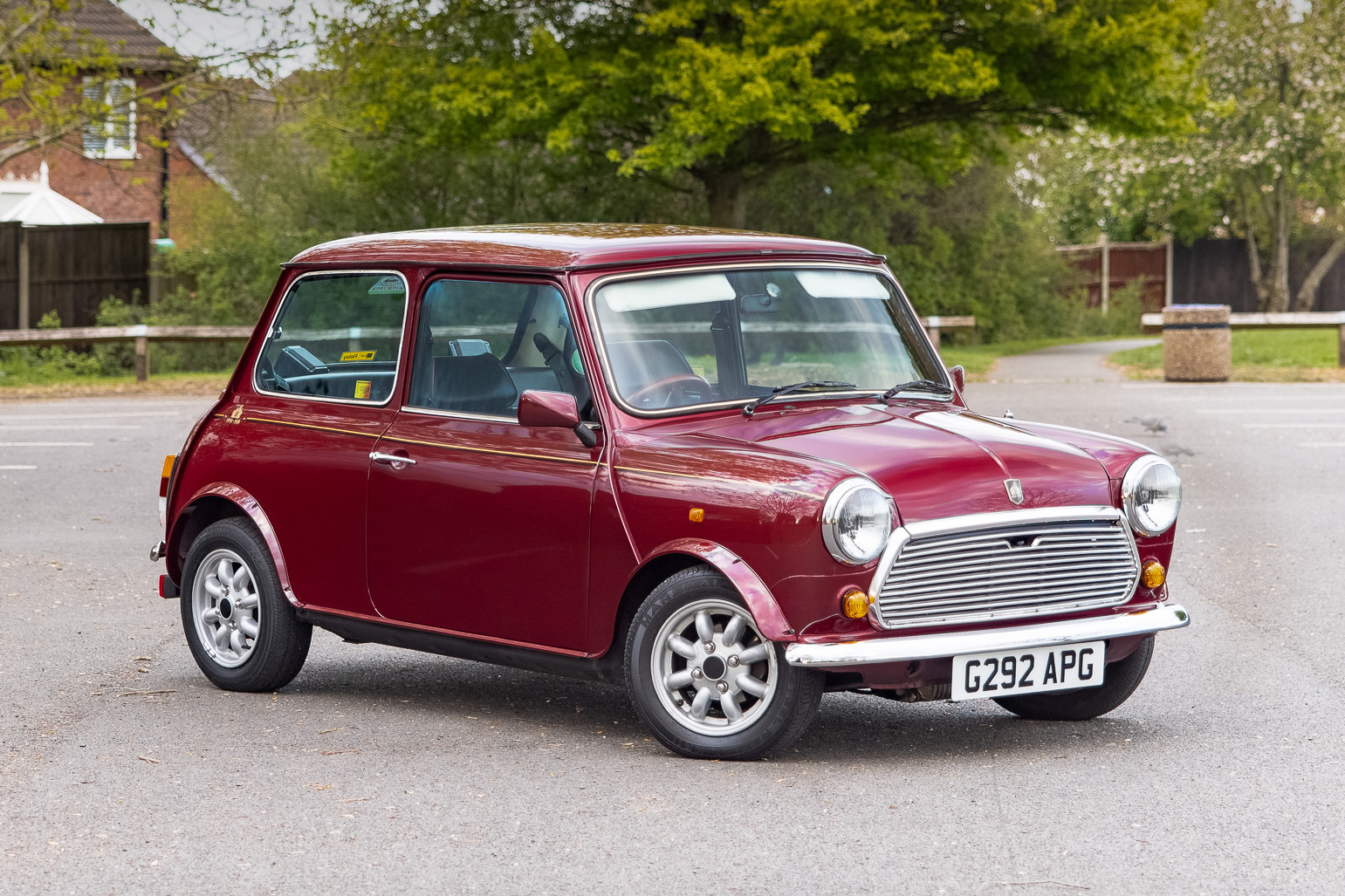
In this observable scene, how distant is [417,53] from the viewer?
2727 centimetres

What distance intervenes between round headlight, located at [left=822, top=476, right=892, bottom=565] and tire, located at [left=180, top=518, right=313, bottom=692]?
2.52 meters

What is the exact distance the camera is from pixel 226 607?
7156 millimetres

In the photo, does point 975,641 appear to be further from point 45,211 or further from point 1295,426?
point 45,211

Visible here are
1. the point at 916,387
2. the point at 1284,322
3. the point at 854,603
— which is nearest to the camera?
the point at 854,603

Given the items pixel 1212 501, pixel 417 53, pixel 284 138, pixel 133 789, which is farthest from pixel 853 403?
pixel 284 138

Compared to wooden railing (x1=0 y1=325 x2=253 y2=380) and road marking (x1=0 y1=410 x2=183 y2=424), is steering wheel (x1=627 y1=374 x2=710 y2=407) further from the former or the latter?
wooden railing (x1=0 y1=325 x2=253 y2=380)

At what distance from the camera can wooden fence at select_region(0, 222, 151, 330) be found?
29.4 meters

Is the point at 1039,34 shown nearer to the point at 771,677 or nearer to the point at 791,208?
the point at 791,208

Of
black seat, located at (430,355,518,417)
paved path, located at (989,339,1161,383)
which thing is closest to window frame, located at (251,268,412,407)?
black seat, located at (430,355,518,417)

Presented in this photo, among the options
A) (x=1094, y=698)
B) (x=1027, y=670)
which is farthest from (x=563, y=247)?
(x=1094, y=698)

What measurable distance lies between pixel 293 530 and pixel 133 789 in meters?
1.60

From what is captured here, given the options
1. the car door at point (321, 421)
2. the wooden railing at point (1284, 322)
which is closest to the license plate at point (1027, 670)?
the car door at point (321, 421)

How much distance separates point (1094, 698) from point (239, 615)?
10.8 feet

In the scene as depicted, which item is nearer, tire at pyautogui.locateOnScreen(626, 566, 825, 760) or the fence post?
tire at pyautogui.locateOnScreen(626, 566, 825, 760)
